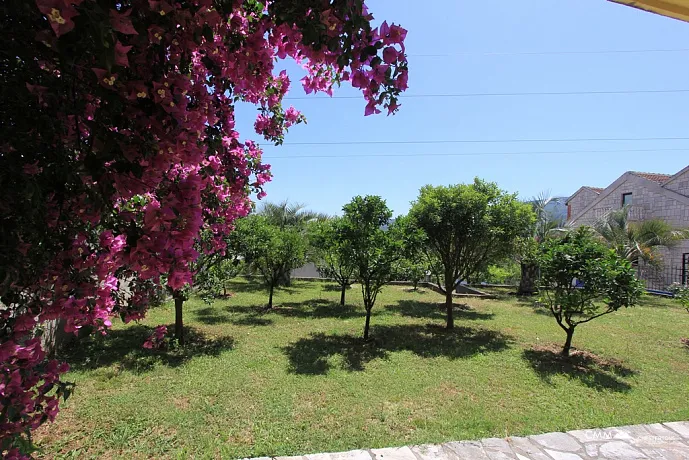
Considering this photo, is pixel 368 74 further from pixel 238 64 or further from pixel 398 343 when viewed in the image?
pixel 398 343

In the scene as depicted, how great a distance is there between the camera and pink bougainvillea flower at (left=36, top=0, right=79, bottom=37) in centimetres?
62

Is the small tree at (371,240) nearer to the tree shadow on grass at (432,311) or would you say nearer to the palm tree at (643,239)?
the tree shadow on grass at (432,311)

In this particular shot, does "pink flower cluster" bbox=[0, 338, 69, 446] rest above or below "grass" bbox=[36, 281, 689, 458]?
above

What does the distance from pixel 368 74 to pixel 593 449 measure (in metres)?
3.66

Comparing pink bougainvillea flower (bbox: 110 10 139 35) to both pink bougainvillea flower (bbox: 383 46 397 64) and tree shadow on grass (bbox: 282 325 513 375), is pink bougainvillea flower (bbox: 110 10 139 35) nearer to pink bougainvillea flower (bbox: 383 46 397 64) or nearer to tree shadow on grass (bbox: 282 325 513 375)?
pink bougainvillea flower (bbox: 383 46 397 64)

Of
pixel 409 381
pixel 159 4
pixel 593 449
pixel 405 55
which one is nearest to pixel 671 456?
pixel 593 449

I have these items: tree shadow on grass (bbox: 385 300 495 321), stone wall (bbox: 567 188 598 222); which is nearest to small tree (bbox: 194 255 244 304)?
tree shadow on grass (bbox: 385 300 495 321)

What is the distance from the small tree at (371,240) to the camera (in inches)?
263

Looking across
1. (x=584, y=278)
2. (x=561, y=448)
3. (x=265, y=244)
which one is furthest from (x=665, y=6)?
(x=265, y=244)

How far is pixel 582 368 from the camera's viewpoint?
556cm

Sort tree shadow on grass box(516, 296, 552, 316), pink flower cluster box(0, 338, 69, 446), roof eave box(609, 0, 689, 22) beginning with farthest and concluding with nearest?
tree shadow on grass box(516, 296, 552, 316)
roof eave box(609, 0, 689, 22)
pink flower cluster box(0, 338, 69, 446)

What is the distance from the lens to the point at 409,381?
4.86m

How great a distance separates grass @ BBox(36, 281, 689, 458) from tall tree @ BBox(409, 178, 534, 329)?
5.16 feet

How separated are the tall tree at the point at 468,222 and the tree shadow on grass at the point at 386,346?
745mm
